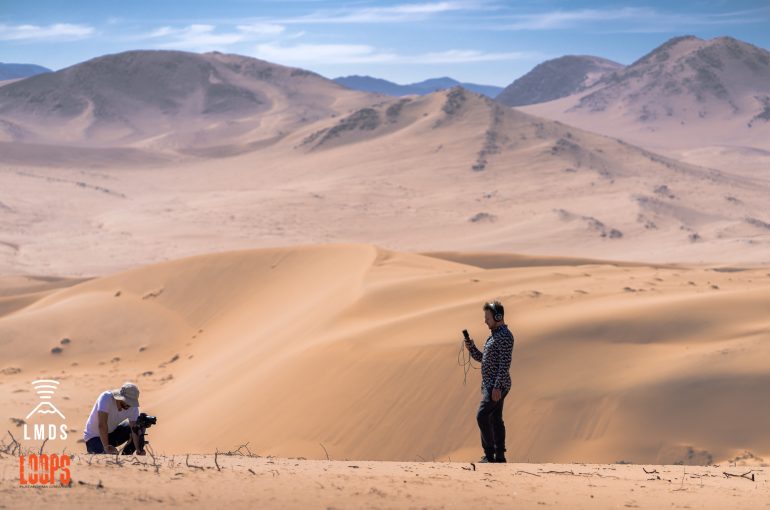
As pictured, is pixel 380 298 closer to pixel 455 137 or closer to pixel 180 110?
pixel 455 137

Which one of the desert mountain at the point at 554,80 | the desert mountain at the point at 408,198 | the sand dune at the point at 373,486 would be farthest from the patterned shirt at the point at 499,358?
the desert mountain at the point at 554,80

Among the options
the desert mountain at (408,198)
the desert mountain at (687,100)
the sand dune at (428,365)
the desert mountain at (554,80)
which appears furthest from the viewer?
the desert mountain at (554,80)

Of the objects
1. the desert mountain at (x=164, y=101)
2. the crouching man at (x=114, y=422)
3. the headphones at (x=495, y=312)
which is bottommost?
the crouching man at (x=114, y=422)

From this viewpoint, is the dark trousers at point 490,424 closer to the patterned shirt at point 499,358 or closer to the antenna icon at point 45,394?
the patterned shirt at point 499,358

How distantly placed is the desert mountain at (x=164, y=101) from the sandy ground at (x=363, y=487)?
69607 millimetres

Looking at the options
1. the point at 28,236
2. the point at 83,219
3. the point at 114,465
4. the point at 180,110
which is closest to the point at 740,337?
the point at 114,465

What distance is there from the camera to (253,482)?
5.33 meters

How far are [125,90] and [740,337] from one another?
9929 centimetres

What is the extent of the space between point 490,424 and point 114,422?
9.22 ft

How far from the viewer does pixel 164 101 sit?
102m

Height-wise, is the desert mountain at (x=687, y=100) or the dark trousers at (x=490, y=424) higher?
the desert mountain at (x=687, y=100)

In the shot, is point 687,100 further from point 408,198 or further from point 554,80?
point 408,198

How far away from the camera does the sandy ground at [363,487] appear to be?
4.84 meters

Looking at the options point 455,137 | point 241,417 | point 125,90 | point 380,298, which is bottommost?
point 241,417
